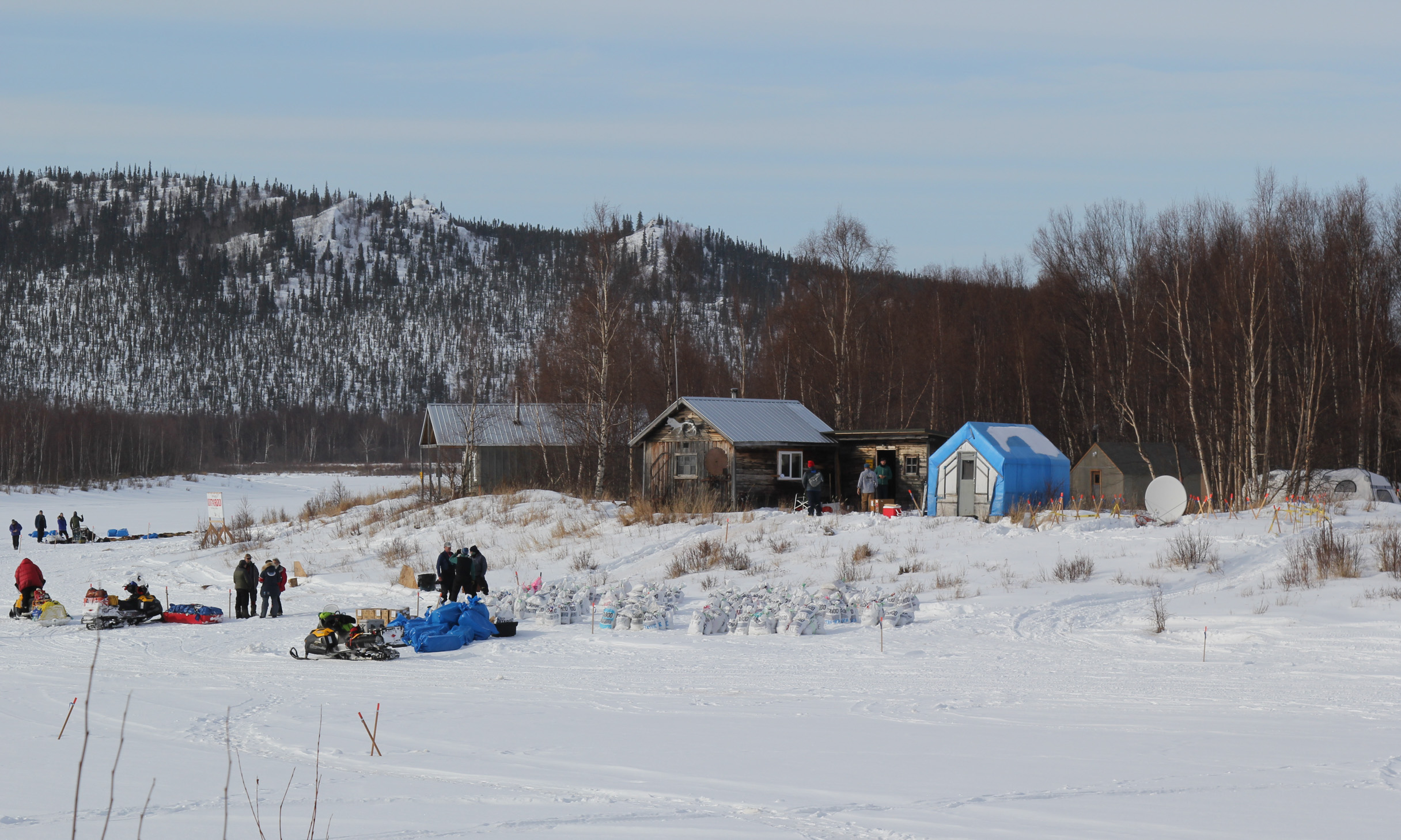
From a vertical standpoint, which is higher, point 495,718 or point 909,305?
point 909,305

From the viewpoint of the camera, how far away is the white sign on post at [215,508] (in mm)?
35594

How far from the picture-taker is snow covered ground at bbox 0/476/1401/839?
7.28 m

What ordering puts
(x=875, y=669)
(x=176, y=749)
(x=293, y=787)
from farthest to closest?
(x=875, y=669) → (x=176, y=749) → (x=293, y=787)

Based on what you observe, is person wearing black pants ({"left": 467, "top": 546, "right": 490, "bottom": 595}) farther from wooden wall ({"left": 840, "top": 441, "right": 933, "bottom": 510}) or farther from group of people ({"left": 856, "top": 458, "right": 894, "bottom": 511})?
wooden wall ({"left": 840, "top": 441, "right": 933, "bottom": 510})

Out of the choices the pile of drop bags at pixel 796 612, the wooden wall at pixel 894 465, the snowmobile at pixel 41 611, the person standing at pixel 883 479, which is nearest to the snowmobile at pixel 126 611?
the snowmobile at pixel 41 611

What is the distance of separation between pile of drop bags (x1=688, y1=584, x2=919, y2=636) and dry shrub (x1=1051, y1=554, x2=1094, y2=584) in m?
3.45

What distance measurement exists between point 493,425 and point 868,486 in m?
22.2

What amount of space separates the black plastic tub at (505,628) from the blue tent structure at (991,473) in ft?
52.6

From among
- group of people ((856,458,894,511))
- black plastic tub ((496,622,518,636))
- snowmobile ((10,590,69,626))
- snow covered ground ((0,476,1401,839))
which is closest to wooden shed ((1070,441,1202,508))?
group of people ((856,458,894,511))

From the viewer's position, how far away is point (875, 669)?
14.1 meters

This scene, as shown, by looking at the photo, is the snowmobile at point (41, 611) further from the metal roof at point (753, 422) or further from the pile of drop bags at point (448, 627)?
the metal roof at point (753, 422)

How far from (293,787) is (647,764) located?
2587 mm

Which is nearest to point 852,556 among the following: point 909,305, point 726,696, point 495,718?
point 726,696

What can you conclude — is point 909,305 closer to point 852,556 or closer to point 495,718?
point 852,556
